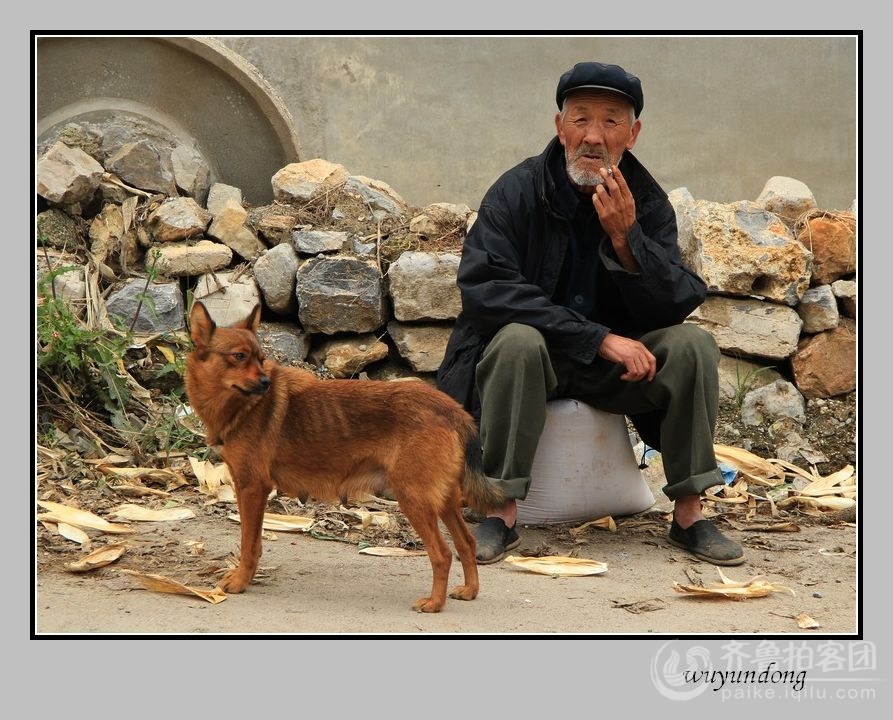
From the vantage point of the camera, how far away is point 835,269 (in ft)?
24.6

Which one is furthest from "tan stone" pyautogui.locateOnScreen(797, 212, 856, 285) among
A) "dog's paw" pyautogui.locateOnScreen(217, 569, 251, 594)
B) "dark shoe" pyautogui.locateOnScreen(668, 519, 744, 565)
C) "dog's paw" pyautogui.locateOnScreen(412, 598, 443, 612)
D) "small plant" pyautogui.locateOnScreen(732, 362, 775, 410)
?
"dog's paw" pyautogui.locateOnScreen(217, 569, 251, 594)

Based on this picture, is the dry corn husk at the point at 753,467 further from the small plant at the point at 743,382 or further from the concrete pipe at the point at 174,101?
the concrete pipe at the point at 174,101

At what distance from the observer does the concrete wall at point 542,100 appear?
809cm

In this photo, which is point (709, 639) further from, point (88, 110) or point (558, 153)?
point (88, 110)

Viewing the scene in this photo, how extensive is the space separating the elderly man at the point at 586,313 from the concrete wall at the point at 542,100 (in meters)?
2.91

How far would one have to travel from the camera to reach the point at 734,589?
4.50 metres

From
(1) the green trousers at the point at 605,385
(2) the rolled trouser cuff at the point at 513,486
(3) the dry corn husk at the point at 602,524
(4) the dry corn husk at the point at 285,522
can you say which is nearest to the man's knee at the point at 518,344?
(1) the green trousers at the point at 605,385

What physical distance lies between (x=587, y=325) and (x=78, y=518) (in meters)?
2.53

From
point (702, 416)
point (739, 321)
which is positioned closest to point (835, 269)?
point (739, 321)

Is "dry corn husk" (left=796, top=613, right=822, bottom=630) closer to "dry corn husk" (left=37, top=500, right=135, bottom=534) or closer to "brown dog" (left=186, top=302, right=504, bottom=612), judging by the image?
"brown dog" (left=186, top=302, right=504, bottom=612)

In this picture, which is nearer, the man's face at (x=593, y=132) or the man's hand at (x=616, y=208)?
the man's hand at (x=616, y=208)

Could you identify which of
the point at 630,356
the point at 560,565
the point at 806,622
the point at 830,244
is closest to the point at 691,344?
the point at 630,356

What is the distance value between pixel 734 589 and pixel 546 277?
170 centimetres

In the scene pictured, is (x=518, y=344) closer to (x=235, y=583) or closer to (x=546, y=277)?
(x=546, y=277)
